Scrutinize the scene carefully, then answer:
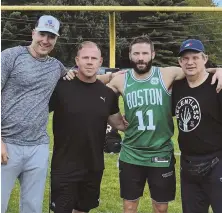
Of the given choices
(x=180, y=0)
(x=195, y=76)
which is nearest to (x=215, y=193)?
(x=195, y=76)

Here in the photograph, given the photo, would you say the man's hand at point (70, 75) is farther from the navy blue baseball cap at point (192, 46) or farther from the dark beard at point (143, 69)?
the navy blue baseball cap at point (192, 46)

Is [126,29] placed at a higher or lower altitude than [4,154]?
higher

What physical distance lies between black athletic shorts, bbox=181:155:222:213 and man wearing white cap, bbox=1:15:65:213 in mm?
1165

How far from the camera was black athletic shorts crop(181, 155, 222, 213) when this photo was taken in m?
3.88

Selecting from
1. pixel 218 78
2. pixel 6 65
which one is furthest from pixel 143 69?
pixel 6 65

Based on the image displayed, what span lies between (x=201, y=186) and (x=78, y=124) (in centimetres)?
113

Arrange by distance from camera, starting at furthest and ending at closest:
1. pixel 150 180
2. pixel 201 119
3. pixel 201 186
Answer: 1. pixel 150 180
2. pixel 201 186
3. pixel 201 119

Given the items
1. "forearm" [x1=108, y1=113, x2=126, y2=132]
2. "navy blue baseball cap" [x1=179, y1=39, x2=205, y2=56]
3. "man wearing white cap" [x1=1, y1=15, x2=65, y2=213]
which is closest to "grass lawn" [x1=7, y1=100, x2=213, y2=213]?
"forearm" [x1=108, y1=113, x2=126, y2=132]

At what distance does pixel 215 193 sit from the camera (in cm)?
387

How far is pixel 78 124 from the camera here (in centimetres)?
401

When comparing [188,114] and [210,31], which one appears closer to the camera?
[188,114]

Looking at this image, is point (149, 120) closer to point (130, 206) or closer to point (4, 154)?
point (130, 206)

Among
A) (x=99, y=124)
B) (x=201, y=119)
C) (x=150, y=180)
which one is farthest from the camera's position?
(x=150, y=180)

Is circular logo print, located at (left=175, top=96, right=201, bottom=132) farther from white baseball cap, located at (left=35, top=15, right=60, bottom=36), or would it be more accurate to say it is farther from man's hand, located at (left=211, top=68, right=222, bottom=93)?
white baseball cap, located at (left=35, top=15, right=60, bottom=36)
